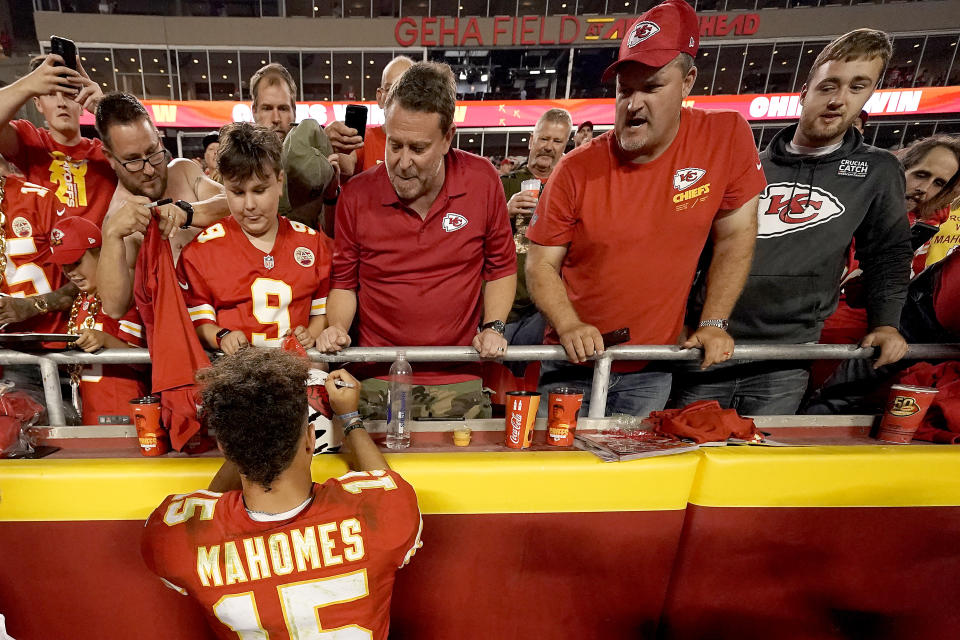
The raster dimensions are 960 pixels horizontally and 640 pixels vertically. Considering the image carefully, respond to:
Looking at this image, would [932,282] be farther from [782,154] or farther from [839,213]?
[782,154]

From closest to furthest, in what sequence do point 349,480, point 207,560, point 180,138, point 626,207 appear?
point 207,560 < point 349,480 < point 626,207 < point 180,138

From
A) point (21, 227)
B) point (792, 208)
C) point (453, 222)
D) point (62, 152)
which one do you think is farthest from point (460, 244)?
point (62, 152)

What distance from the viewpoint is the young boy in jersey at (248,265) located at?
172 centimetres

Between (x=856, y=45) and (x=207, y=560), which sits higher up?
(x=856, y=45)

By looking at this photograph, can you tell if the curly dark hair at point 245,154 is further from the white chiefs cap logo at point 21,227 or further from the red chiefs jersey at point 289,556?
the red chiefs jersey at point 289,556

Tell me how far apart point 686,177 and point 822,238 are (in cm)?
75

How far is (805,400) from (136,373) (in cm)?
342

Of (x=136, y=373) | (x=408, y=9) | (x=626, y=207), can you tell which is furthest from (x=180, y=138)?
(x=626, y=207)

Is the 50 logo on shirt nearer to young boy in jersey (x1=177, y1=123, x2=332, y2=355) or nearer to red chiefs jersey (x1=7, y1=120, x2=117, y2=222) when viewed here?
red chiefs jersey (x1=7, y1=120, x2=117, y2=222)

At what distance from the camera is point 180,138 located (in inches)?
650

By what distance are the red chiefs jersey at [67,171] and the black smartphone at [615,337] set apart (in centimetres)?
245

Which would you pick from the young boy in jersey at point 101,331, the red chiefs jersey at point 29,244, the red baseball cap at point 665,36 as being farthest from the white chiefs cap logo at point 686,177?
the red chiefs jersey at point 29,244

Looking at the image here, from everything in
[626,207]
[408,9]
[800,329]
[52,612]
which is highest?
[408,9]

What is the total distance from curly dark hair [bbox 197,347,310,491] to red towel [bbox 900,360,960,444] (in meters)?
2.34
